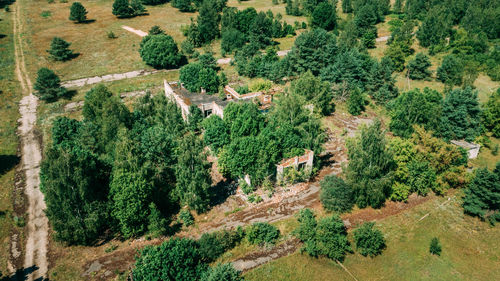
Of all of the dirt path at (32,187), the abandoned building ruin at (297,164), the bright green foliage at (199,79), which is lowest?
the dirt path at (32,187)

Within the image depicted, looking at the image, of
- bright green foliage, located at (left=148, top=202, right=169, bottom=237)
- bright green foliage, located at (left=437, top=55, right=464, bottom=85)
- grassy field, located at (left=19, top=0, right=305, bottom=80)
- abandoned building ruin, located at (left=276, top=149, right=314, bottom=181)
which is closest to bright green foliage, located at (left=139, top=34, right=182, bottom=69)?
grassy field, located at (left=19, top=0, right=305, bottom=80)

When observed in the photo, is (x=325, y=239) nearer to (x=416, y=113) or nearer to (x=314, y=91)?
(x=416, y=113)

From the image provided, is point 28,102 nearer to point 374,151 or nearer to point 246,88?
point 246,88

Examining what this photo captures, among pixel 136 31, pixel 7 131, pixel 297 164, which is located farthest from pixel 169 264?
pixel 136 31

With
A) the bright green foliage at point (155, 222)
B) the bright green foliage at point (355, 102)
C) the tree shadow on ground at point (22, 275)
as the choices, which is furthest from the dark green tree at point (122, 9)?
the tree shadow on ground at point (22, 275)

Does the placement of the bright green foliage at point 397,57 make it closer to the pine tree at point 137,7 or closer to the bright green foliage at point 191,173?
the bright green foliage at point 191,173

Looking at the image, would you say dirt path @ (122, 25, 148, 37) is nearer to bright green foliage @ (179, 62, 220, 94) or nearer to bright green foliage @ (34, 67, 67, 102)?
bright green foliage @ (34, 67, 67, 102)
